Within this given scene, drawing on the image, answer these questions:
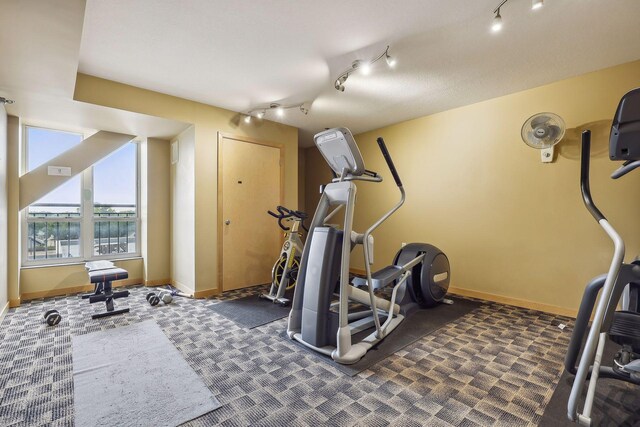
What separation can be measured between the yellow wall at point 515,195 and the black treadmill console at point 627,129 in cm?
179

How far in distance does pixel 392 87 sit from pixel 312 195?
3.17m

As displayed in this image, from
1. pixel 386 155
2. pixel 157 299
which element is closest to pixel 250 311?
pixel 157 299

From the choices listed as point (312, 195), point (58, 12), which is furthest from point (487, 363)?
point (312, 195)

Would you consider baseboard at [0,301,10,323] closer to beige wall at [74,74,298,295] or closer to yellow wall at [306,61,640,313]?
beige wall at [74,74,298,295]

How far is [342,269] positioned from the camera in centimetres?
228

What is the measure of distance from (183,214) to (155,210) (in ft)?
2.15

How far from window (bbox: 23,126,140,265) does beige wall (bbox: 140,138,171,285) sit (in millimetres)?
214

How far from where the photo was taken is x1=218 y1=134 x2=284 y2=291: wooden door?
4133mm

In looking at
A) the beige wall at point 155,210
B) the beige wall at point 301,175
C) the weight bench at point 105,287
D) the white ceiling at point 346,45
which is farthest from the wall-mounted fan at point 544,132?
the beige wall at point 155,210

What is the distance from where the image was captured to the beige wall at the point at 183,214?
3.95m

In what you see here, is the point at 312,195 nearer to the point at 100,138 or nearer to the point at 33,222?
the point at 100,138

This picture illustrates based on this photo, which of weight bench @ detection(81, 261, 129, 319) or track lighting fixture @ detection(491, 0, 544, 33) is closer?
track lighting fixture @ detection(491, 0, 544, 33)

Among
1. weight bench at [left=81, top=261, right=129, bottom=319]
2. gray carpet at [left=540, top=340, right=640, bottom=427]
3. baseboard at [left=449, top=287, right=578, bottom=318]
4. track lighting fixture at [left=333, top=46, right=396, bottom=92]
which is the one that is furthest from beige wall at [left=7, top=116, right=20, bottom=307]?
baseboard at [left=449, top=287, right=578, bottom=318]

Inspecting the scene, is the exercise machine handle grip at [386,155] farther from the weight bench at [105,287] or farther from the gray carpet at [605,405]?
the weight bench at [105,287]
